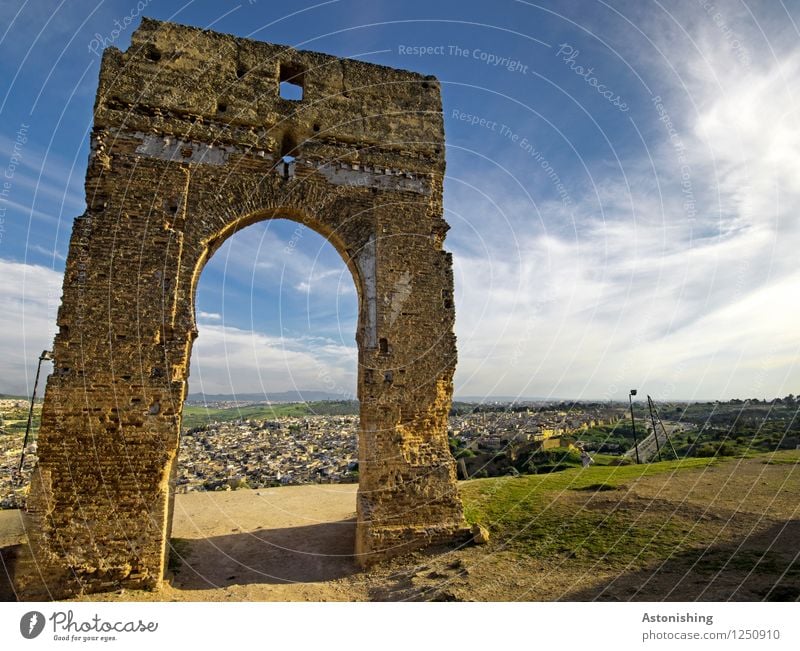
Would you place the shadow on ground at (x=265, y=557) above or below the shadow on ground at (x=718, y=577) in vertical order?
below

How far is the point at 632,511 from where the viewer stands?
8633 mm

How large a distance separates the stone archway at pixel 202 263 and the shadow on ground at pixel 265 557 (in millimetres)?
764

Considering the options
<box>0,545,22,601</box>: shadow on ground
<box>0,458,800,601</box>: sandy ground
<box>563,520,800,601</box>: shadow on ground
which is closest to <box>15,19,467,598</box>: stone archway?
<box>0,545,22,601</box>: shadow on ground

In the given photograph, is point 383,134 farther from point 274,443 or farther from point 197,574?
point 274,443

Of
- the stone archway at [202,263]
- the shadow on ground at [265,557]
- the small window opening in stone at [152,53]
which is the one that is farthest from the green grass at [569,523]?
the small window opening in stone at [152,53]

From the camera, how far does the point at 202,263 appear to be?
25.3 ft

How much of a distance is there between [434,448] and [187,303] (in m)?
4.85

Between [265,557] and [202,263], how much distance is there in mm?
5438

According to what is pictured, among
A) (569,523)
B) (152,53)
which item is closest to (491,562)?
(569,523)

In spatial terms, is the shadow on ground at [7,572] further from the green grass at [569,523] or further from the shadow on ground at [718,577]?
the shadow on ground at [718,577]

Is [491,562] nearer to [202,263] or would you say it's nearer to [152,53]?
[202,263]

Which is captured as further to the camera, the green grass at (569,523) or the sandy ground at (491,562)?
the green grass at (569,523)

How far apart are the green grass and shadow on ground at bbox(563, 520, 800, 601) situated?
0.48m

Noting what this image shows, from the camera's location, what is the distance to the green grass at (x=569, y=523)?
6.95m
